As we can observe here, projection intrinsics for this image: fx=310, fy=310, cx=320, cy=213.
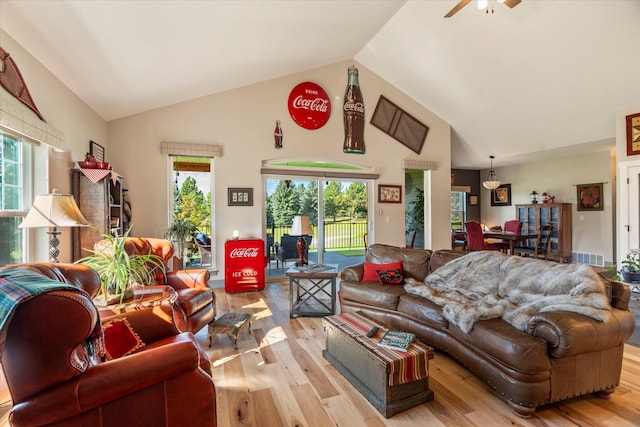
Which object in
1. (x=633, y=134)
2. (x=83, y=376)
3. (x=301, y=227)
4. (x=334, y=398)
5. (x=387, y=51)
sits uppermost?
(x=387, y=51)

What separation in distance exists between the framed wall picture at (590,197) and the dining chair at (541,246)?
1.08 meters

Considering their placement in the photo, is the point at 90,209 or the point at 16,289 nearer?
the point at 16,289

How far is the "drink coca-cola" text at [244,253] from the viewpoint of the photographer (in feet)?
15.9

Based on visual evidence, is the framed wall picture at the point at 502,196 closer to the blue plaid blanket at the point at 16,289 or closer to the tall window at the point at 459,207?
the tall window at the point at 459,207

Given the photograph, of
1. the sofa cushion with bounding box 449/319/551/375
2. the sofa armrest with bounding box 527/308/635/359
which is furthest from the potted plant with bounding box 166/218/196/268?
the sofa armrest with bounding box 527/308/635/359

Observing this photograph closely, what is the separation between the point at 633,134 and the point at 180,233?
688 centimetres

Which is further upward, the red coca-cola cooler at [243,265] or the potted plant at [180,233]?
the potted plant at [180,233]

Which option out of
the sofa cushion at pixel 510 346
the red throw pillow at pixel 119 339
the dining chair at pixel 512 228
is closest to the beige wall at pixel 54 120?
the red throw pillow at pixel 119 339

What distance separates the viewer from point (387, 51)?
5359 mm

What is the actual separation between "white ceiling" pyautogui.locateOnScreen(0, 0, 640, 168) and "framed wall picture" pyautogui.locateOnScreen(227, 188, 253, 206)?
63.8 inches

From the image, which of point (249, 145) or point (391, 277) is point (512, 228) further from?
point (249, 145)

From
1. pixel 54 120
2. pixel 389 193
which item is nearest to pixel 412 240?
pixel 389 193

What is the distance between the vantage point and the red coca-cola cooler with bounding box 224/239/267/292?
4801 mm

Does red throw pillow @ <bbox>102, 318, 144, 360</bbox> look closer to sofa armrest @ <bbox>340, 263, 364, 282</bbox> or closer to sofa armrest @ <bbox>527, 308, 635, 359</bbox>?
sofa armrest @ <bbox>340, 263, 364, 282</bbox>
